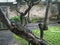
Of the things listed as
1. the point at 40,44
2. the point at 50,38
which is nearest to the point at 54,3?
the point at 50,38

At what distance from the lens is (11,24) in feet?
8.45

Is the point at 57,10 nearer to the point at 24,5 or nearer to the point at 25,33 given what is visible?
the point at 24,5

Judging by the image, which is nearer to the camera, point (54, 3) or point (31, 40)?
point (31, 40)

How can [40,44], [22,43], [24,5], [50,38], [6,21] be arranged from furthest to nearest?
[24,5] < [50,38] < [22,43] < [40,44] < [6,21]

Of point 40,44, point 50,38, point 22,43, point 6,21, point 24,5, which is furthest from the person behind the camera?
point 24,5

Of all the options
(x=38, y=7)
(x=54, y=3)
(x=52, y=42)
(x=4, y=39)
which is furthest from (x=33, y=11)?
(x=52, y=42)

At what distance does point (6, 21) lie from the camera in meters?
2.50

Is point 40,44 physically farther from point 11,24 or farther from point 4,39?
point 4,39

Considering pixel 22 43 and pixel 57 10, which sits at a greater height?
pixel 57 10

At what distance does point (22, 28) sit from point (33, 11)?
11170 mm

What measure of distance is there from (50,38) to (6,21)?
19.6 ft

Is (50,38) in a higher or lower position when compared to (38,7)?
lower

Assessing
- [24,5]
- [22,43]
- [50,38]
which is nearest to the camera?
[22,43]

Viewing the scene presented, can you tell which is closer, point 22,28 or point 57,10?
point 22,28
